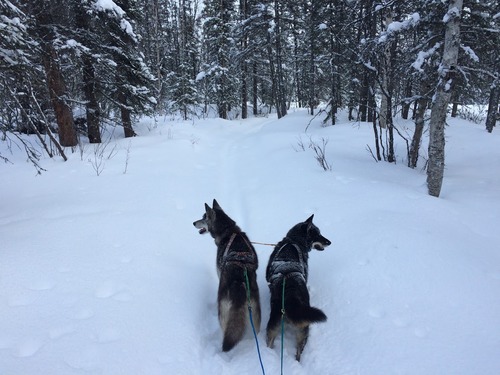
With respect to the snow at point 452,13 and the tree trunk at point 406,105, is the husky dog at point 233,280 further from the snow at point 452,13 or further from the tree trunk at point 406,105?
the tree trunk at point 406,105

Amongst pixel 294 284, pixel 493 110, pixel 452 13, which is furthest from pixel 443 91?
pixel 493 110

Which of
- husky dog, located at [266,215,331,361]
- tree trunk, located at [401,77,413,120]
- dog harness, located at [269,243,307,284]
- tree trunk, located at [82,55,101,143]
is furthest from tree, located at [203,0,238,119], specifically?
dog harness, located at [269,243,307,284]

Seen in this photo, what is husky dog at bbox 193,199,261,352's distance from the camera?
3.03 metres

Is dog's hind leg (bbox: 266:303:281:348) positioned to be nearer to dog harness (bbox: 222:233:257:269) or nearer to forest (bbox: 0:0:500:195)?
dog harness (bbox: 222:233:257:269)

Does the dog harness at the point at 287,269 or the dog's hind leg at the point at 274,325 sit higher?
the dog harness at the point at 287,269

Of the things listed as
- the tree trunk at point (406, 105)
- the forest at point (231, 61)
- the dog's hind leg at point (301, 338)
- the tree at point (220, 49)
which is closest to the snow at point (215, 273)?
the dog's hind leg at point (301, 338)

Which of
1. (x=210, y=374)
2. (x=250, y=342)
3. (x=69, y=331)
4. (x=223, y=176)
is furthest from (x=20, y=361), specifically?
(x=223, y=176)

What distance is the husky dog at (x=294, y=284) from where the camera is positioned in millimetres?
2855

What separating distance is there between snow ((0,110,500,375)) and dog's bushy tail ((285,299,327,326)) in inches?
21.7

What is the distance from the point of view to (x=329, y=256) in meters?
4.58

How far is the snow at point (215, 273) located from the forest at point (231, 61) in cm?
149

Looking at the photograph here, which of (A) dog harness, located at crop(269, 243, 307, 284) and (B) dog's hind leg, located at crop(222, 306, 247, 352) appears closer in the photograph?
(B) dog's hind leg, located at crop(222, 306, 247, 352)

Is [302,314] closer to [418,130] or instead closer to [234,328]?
[234,328]

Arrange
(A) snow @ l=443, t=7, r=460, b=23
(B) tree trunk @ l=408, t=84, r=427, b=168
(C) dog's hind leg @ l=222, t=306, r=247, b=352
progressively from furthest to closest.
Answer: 1. (B) tree trunk @ l=408, t=84, r=427, b=168
2. (A) snow @ l=443, t=7, r=460, b=23
3. (C) dog's hind leg @ l=222, t=306, r=247, b=352
